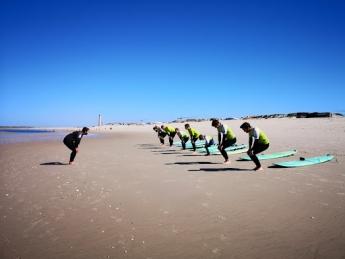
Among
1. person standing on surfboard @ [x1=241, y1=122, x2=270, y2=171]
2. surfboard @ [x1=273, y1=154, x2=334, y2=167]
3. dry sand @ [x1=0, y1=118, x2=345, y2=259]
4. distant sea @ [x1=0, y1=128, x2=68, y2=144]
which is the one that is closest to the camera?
dry sand @ [x1=0, y1=118, x2=345, y2=259]

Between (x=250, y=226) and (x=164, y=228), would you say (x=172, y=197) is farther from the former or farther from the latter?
(x=250, y=226)

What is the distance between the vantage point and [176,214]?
4.96m

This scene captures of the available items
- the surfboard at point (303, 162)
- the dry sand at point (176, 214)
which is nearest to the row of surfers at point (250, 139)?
the dry sand at point (176, 214)

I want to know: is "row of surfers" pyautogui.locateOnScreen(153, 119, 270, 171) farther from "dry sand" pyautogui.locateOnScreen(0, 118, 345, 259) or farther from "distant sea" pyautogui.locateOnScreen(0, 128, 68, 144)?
"distant sea" pyautogui.locateOnScreen(0, 128, 68, 144)

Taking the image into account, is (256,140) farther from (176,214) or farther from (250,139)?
(176,214)

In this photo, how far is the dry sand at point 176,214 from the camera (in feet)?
12.2

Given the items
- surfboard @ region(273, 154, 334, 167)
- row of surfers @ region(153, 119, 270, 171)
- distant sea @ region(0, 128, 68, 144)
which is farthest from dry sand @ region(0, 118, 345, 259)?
distant sea @ region(0, 128, 68, 144)

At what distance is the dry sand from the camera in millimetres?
3709

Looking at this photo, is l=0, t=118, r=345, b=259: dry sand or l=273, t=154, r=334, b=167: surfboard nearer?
l=0, t=118, r=345, b=259: dry sand

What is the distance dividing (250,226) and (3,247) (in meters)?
3.43

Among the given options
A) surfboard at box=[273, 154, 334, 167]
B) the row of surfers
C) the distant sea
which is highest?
the row of surfers

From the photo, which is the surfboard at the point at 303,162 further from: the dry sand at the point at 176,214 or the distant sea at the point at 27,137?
the distant sea at the point at 27,137

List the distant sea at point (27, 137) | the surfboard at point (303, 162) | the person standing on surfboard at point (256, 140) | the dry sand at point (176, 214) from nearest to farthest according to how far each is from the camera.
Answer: the dry sand at point (176, 214) → the person standing on surfboard at point (256, 140) → the surfboard at point (303, 162) → the distant sea at point (27, 137)

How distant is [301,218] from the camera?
461 cm
